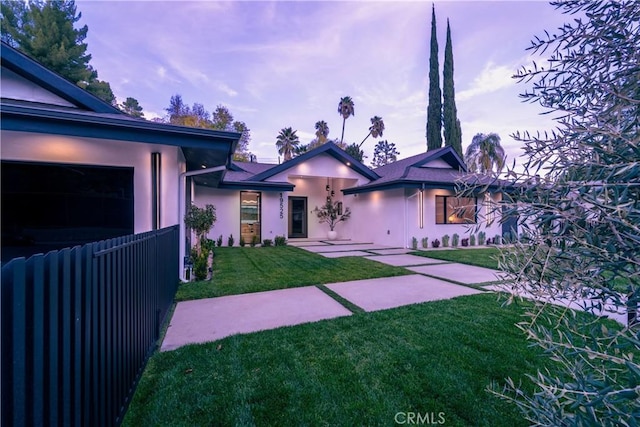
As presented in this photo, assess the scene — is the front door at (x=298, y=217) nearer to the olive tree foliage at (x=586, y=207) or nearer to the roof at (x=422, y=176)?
the roof at (x=422, y=176)

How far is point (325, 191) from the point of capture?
16.4 meters

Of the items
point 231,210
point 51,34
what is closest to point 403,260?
point 231,210

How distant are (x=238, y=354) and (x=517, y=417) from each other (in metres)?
2.57

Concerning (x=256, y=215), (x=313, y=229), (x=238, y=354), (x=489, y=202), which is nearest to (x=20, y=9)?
(x=256, y=215)

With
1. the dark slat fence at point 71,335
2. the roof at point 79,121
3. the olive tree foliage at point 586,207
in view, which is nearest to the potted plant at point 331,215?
the roof at point 79,121

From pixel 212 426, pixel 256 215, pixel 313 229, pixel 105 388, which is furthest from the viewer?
pixel 313 229

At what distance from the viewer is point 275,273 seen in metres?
6.94

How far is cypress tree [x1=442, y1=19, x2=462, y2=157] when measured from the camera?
23688 mm

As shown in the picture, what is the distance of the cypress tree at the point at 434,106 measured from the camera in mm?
24219

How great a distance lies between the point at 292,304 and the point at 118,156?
440 cm

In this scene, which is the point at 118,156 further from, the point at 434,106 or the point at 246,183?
the point at 434,106

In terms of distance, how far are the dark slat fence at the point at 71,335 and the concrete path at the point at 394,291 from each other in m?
3.32

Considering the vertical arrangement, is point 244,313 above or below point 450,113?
below

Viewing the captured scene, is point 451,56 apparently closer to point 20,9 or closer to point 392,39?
point 392,39
